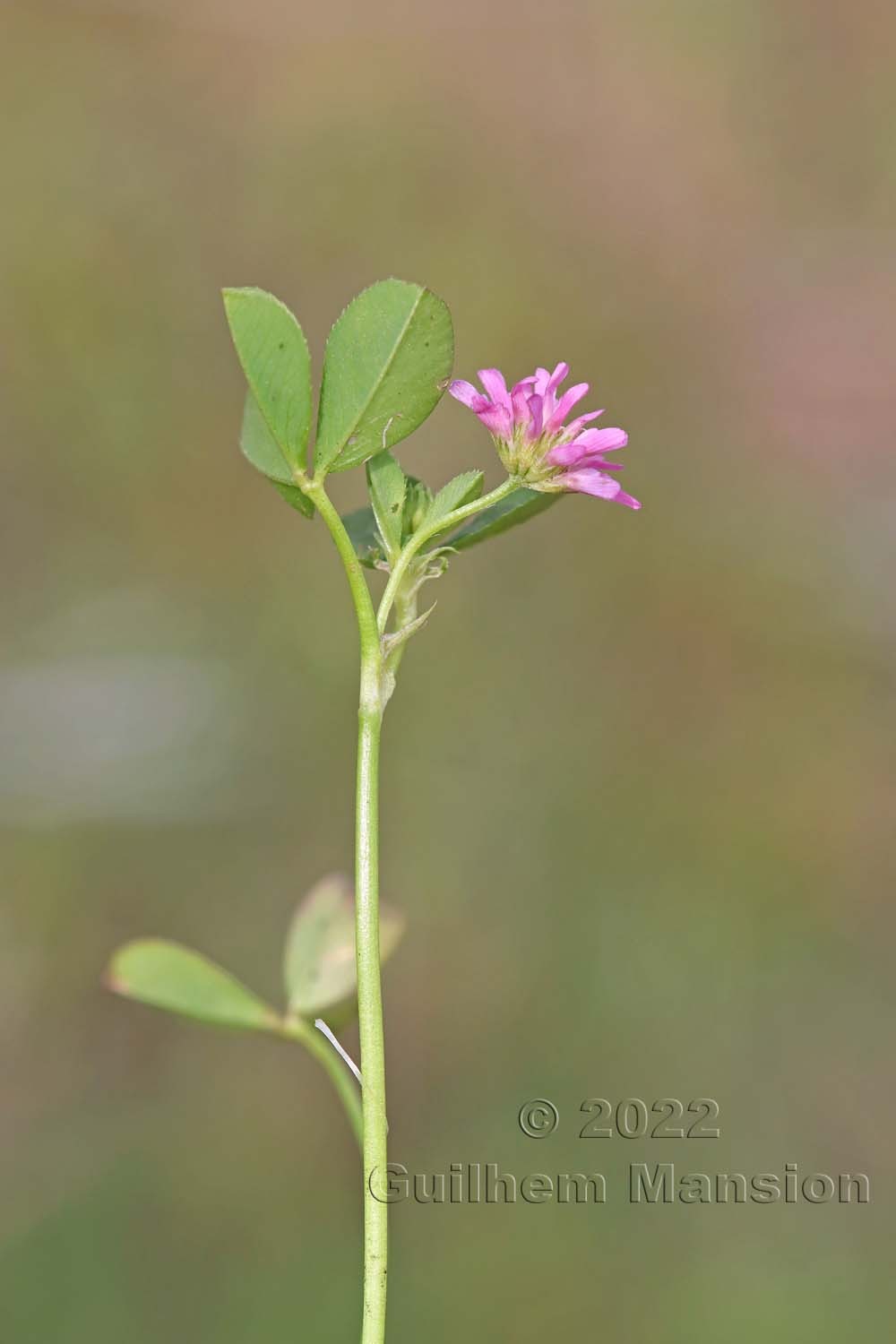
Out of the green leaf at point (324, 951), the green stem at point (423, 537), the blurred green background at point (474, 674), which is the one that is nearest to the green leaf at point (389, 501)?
the green stem at point (423, 537)

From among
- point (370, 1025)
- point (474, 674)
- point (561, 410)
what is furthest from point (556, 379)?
point (474, 674)

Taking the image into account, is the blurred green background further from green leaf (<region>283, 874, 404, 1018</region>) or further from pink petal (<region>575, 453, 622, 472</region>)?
pink petal (<region>575, 453, 622, 472</region>)

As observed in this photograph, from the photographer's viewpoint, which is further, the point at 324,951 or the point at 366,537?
the point at 324,951

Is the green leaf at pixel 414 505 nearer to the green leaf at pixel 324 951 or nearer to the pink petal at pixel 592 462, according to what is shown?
the pink petal at pixel 592 462

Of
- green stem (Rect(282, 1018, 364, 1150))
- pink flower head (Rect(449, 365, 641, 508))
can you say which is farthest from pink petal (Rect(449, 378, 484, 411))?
green stem (Rect(282, 1018, 364, 1150))

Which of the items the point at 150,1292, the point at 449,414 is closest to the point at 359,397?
the point at 150,1292

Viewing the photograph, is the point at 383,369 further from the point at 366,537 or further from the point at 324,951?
the point at 324,951
